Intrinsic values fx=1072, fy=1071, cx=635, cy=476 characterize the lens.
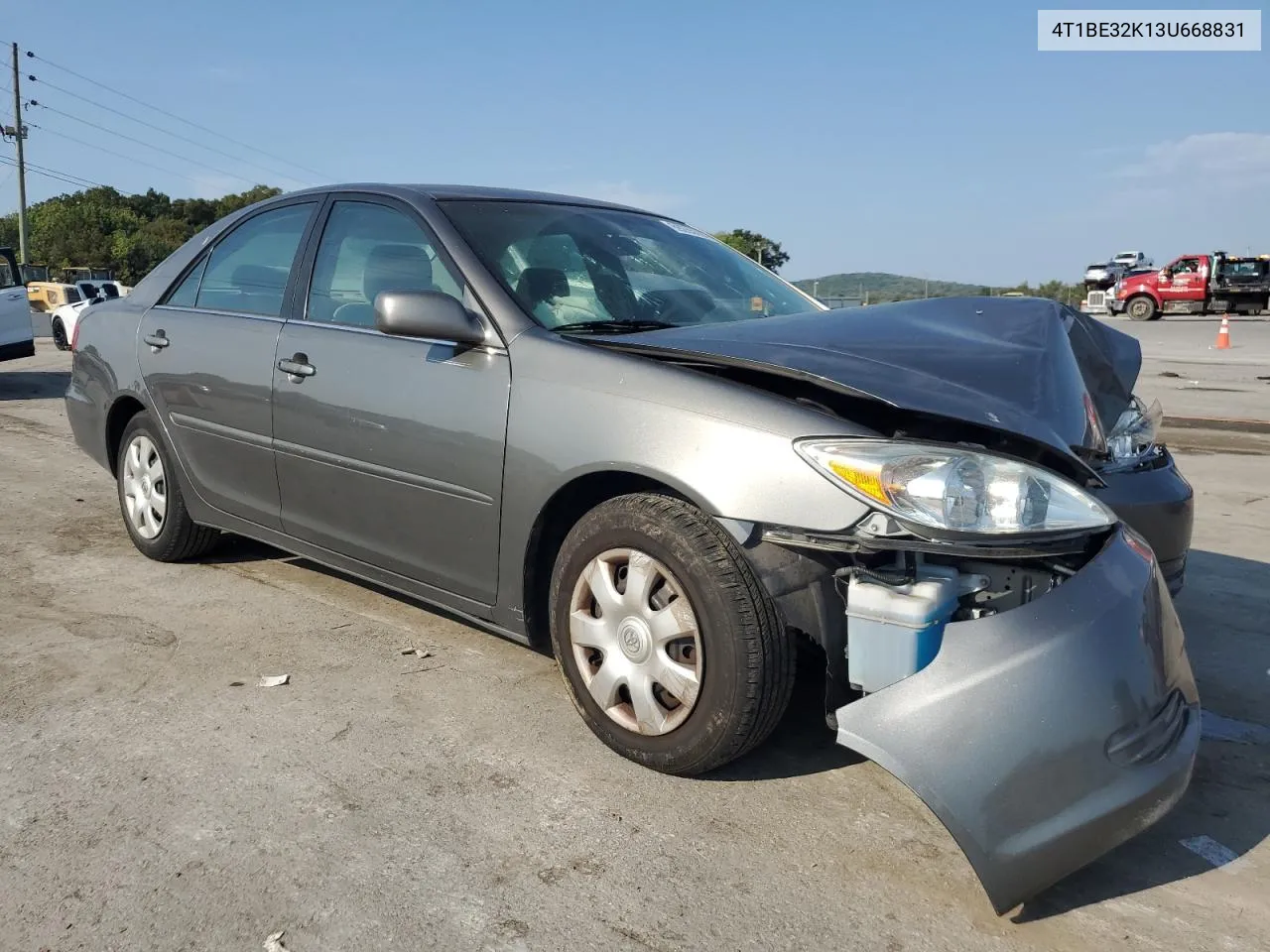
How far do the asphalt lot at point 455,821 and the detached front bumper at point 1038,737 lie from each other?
0.20 metres

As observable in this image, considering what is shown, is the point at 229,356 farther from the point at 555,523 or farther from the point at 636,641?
the point at 636,641

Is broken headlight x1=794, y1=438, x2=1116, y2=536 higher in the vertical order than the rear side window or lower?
lower

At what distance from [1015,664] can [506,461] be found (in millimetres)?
1459

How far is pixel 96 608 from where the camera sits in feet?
13.0

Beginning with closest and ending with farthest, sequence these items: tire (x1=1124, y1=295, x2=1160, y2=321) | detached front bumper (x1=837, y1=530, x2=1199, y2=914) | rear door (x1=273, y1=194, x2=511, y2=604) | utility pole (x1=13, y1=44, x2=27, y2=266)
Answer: detached front bumper (x1=837, y1=530, x2=1199, y2=914) < rear door (x1=273, y1=194, x2=511, y2=604) < tire (x1=1124, y1=295, x2=1160, y2=321) < utility pole (x1=13, y1=44, x2=27, y2=266)

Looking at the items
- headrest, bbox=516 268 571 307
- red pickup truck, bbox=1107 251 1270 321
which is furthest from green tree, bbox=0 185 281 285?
headrest, bbox=516 268 571 307

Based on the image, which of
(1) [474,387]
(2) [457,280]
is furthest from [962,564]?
(2) [457,280]

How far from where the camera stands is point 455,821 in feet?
8.07

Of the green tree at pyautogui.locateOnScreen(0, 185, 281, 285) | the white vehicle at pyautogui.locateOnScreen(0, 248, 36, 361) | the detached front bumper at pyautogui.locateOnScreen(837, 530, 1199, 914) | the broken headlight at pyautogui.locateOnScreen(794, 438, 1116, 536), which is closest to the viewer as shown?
the detached front bumper at pyautogui.locateOnScreen(837, 530, 1199, 914)

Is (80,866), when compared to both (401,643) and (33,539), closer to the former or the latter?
(401,643)

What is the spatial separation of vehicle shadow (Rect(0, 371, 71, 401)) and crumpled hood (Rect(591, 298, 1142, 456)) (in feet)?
32.7

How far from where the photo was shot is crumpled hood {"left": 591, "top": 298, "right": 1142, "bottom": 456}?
2.39 metres

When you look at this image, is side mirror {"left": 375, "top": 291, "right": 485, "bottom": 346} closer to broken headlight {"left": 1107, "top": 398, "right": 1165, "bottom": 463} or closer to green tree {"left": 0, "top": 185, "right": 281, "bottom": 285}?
broken headlight {"left": 1107, "top": 398, "right": 1165, "bottom": 463}

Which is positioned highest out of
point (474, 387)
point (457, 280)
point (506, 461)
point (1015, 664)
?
point (457, 280)
